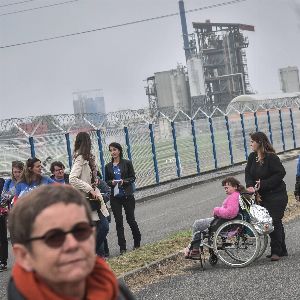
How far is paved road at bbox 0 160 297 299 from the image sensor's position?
38.4 feet

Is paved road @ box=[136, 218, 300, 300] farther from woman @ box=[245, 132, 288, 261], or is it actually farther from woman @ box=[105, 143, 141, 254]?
woman @ box=[105, 143, 141, 254]

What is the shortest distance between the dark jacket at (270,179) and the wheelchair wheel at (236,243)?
0.55 metres

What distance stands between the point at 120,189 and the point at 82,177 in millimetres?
1459

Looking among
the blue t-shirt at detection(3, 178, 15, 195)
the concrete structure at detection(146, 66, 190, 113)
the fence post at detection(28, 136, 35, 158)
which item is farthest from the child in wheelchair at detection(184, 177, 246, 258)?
the concrete structure at detection(146, 66, 190, 113)

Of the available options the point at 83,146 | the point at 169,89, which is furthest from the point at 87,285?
the point at 169,89

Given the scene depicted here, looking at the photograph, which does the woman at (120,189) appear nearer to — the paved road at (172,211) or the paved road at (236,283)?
the paved road at (172,211)

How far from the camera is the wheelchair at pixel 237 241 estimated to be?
7.73 m

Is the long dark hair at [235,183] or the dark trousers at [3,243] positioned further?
the dark trousers at [3,243]

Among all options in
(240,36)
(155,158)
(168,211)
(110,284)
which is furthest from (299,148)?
(240,36)

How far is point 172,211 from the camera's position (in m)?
15.5

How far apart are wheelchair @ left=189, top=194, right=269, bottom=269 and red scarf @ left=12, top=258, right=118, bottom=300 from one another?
237 inches

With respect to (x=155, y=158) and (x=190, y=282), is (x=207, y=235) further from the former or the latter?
(x=155, y=158)

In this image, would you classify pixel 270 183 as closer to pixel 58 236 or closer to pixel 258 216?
pixel 258 216

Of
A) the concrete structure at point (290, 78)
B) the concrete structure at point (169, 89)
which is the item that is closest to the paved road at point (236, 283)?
the concrete structure at point (169, 89)
